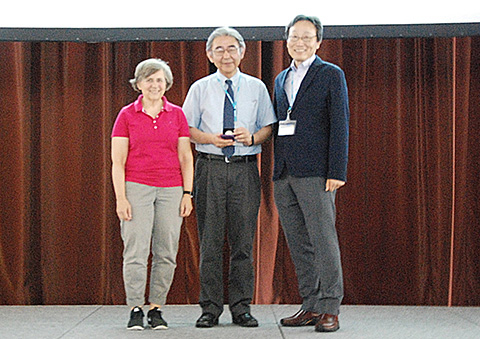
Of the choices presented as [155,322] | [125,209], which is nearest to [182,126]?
[125,209]

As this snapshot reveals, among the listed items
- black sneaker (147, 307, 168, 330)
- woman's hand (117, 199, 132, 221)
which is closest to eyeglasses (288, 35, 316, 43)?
woman's hand (117, 199, 132, 221)

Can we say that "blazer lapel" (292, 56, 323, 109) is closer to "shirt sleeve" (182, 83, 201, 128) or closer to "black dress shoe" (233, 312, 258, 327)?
"shirt sleeve" (182, 83, 201, 128)

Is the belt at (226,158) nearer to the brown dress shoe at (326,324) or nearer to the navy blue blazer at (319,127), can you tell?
the navy blue blazer at (319,127)

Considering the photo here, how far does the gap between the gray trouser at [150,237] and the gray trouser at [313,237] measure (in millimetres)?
542

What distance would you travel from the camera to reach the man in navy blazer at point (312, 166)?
3.04m

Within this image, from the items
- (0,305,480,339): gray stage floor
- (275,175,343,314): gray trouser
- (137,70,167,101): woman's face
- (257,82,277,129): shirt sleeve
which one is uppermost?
(137,70,167,101): woman's face

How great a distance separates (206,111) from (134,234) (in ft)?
2.33

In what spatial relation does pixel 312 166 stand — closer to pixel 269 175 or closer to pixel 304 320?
pixel 304 320

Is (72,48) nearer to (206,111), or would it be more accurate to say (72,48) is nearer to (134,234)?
(206,111)

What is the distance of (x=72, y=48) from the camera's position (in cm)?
395

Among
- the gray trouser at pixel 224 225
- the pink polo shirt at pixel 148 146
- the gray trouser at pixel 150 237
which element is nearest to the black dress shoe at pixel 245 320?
the gray trouser at pixel 224 225

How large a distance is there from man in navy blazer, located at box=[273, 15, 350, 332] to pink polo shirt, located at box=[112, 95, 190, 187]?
53 centimetres

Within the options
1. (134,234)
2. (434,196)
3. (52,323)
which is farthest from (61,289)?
(434,196)

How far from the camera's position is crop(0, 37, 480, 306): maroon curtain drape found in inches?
154
